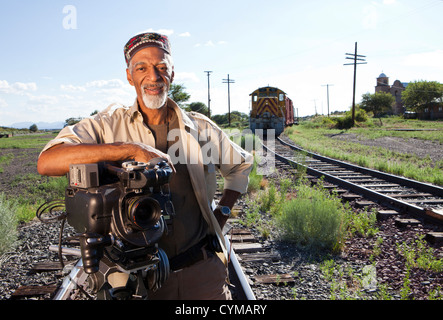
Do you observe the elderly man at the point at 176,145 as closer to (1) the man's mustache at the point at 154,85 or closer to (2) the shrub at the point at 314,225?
(1) the man's mustache at the point at 154,85

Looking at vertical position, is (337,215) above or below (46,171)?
below

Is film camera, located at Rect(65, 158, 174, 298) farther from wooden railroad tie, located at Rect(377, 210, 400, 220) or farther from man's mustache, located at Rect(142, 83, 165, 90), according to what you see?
wooden railroad tie, located at Rect(377, 210, 400, 220)

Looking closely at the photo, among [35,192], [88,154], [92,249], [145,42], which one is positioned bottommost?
[35,192]

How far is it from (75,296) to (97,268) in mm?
2206

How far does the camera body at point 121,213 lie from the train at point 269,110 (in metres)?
24.9

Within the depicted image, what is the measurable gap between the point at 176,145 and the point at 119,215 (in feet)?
2.38

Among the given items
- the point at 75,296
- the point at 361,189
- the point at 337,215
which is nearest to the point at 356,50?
the point at 361,189

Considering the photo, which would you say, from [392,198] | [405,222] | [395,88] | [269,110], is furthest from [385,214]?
[395,88]

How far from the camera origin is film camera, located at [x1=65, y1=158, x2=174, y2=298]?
157cm

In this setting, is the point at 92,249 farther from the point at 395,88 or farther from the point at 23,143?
the point at 395,88

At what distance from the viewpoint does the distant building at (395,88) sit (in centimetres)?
8403

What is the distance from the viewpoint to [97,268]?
1578mm

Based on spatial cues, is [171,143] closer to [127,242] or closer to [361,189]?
[127,242]

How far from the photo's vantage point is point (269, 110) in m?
26.8
